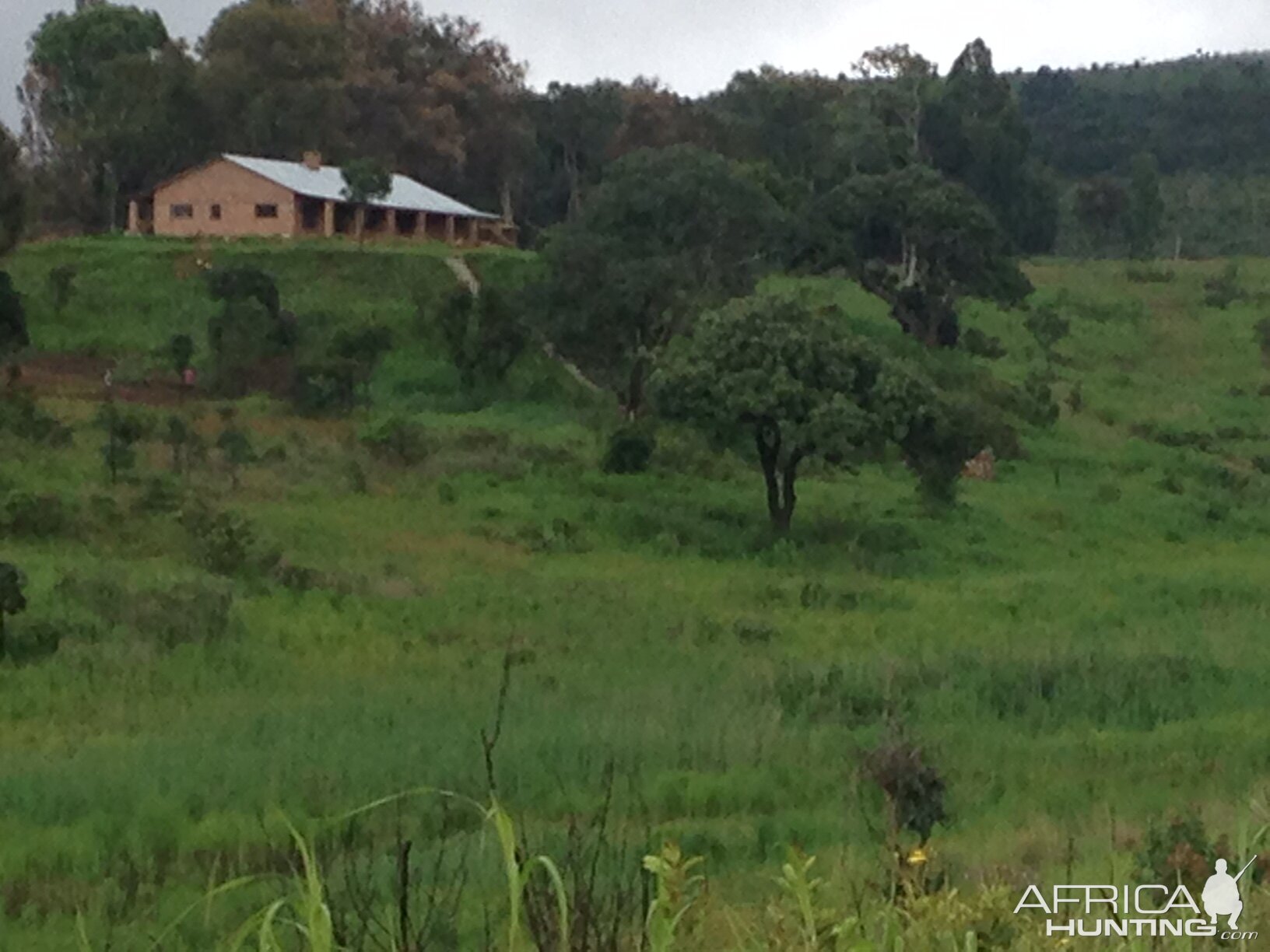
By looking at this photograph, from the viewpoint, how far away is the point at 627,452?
81.7ft

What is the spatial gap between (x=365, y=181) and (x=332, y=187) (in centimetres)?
289

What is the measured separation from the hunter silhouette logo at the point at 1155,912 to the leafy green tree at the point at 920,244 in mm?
34413

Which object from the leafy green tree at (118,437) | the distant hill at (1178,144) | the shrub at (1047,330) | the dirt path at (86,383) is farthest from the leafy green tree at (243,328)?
the distant hill at (1178,144)

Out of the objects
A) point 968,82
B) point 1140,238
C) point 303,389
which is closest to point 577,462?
point 303,389

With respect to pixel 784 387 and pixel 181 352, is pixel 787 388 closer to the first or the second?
pixel 784 387

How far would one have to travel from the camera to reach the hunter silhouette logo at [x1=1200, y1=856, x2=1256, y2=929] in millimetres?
3998

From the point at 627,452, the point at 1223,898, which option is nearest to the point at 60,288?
the point at 627,452

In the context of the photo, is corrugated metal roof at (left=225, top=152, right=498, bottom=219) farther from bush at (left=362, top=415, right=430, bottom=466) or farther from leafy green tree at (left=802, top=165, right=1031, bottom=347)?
bush at (left=362, top=415, right=430, bottom=466)

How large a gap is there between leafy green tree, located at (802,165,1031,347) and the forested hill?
1886 inches

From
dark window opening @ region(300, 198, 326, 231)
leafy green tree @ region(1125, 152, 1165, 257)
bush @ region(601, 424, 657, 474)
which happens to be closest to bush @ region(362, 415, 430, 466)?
bush @ region(601, 424, 657, 474)

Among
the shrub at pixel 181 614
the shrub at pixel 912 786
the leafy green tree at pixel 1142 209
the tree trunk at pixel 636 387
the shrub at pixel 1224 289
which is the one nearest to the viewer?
the shrub at pixel 912 786

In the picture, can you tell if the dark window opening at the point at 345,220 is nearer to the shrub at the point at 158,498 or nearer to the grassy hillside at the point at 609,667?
the grassy hillside at the point at 609,667

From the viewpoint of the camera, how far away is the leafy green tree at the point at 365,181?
131 ft

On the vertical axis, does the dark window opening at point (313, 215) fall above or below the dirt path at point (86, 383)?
above
